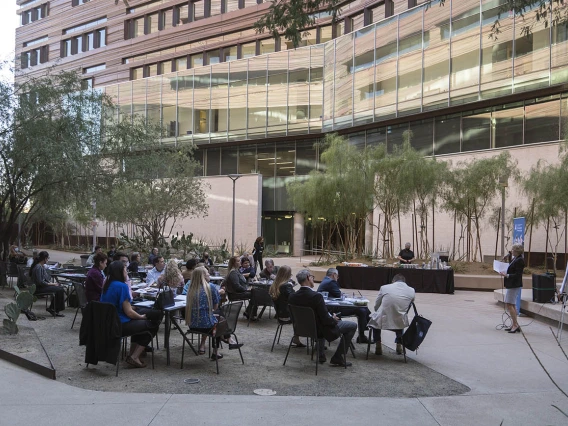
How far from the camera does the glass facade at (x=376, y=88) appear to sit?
23938 millimetres

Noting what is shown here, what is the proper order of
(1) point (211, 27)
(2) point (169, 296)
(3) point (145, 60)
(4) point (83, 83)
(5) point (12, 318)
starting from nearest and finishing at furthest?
(2) point (169, 296)
(5) point (12, 318)
(4) point (83, 83)
(1) point (211, 27)
(3) point (145, 60)

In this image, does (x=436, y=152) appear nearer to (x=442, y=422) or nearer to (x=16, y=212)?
(x=16, y=212)

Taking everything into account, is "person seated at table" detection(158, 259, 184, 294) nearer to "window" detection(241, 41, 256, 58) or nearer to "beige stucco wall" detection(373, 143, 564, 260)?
"beige stucco wall" detection(373, 143, 564, 260)

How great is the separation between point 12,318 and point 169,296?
2795mm

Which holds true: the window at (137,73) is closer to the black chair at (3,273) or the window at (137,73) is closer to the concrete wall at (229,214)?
the concrete wall at (229,214)

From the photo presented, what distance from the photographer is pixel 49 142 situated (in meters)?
15.2

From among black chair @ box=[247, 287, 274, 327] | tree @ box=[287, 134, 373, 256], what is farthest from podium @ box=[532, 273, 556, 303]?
tree @ box=[287, 134, 373, 256]

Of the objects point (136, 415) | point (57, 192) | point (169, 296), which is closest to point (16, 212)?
point (57, 192)

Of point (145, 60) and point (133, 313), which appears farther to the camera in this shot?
point (145, 60)

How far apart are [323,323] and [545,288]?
7425 millimetres

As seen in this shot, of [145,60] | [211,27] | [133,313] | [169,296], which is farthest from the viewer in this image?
[145,60]

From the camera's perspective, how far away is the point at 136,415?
17.3 ft

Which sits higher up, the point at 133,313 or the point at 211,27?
the point at 211,27

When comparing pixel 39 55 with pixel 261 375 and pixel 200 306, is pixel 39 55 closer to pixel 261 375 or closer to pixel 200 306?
pixel 200 306
